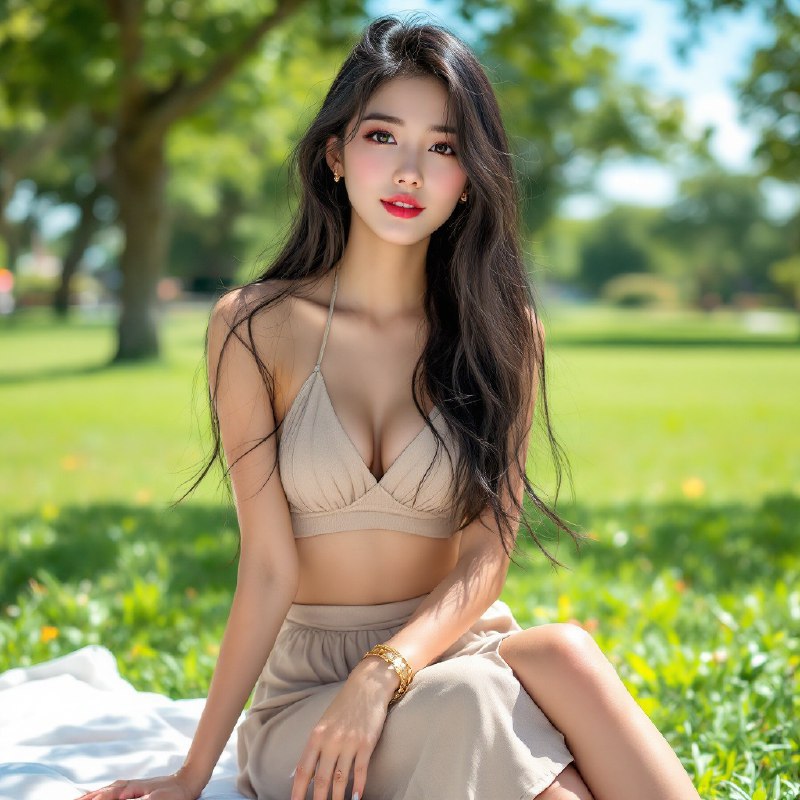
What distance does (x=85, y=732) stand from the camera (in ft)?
10.8

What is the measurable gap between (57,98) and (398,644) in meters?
15.3

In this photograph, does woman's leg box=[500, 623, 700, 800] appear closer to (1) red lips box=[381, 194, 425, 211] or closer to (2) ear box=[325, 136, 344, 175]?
(1) red lips box=[381, 194, 425, 211]

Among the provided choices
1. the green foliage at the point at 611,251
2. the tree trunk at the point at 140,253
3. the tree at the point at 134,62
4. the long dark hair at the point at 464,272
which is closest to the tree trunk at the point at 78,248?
the tree trunk at the point at 140,253

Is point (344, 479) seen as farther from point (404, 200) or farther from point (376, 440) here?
point (404, 200)

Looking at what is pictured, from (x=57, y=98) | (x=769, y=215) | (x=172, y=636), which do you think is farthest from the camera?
(x=769, y=215)

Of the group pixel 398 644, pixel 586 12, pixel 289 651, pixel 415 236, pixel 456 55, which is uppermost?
pixel 586 12

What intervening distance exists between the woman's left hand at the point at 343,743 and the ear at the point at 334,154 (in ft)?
4.42

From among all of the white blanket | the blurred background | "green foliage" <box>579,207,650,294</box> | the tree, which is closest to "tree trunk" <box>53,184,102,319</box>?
the blurred background

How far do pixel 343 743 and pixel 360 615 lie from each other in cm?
53

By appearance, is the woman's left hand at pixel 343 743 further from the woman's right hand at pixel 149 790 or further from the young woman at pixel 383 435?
the woman's right hand at pixel 149 790

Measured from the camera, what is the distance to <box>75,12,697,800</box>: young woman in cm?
247

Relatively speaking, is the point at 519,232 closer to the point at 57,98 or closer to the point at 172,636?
the point at 172,636

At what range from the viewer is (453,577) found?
8.82ft

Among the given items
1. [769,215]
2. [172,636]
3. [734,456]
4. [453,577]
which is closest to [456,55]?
[453,577]
